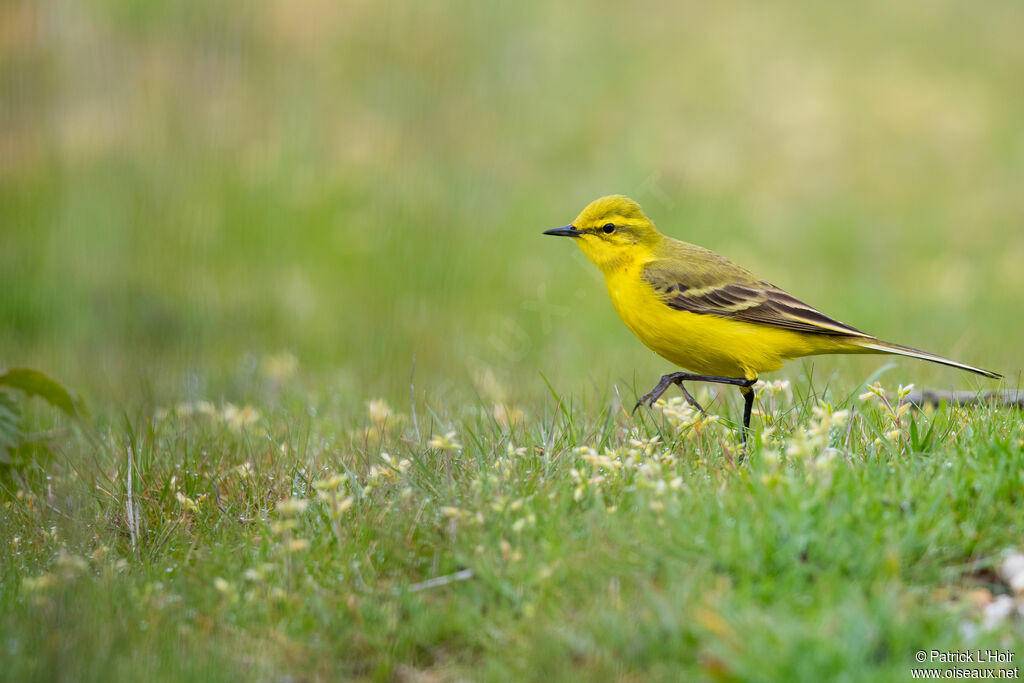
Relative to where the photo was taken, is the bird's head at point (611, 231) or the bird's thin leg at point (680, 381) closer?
the bird's thin leg at point (680, 381)

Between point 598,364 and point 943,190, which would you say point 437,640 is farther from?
point 943,190

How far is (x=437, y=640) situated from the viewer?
337 centimetres

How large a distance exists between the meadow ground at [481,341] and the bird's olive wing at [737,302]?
0.46 m

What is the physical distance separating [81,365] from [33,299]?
1985mm

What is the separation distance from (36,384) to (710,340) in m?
3.41

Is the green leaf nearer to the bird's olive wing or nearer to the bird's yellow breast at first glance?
the bird's yellow breast

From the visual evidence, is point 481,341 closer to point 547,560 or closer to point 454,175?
point 454,175

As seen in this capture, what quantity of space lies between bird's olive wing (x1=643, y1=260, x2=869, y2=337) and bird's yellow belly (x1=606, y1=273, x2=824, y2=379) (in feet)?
0.14

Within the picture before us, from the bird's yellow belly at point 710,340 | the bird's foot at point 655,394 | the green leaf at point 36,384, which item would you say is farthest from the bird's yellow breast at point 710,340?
the green leaf at point 36,384

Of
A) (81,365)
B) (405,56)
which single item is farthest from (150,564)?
(405,56)

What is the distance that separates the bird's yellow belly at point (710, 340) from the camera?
5473 millimetres

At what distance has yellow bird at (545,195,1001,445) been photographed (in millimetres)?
5469

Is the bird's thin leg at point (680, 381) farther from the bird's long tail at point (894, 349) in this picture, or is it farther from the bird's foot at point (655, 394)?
the bird's long tail at point (894, 349)

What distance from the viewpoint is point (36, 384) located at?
16.6 feet
